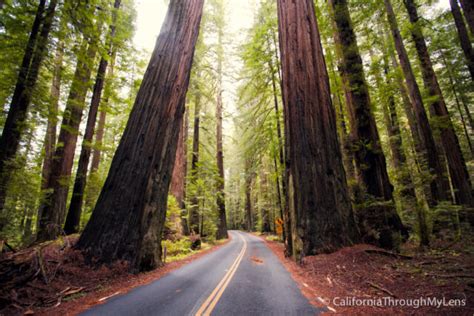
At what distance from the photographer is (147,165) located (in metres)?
6.57

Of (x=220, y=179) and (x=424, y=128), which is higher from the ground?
(x=424, y=128)

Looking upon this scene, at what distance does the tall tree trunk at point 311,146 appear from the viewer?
602cm

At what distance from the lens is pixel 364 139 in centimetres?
726

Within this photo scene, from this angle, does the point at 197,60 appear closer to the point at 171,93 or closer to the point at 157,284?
the point at 171,93

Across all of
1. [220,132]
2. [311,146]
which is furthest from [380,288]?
[220,132]

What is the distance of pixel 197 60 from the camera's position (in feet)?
51.3

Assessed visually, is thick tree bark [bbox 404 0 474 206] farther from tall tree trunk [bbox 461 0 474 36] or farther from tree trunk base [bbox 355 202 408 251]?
tree trunk base [bbox 355 202 408 251]

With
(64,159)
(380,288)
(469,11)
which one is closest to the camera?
(380,288)

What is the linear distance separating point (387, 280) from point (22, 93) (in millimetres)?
10330

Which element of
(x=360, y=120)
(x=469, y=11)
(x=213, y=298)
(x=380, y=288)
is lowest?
(x=213, y=298)

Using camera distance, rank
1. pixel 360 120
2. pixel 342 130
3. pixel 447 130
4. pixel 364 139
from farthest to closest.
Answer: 1. pixel 342 130
2. pixel 447 130
3. pixel 360 120
4. pixel 364 139

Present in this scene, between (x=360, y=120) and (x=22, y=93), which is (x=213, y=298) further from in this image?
(x=22, y=93)

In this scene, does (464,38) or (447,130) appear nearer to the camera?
(464,38)

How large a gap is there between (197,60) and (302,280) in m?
15.4
